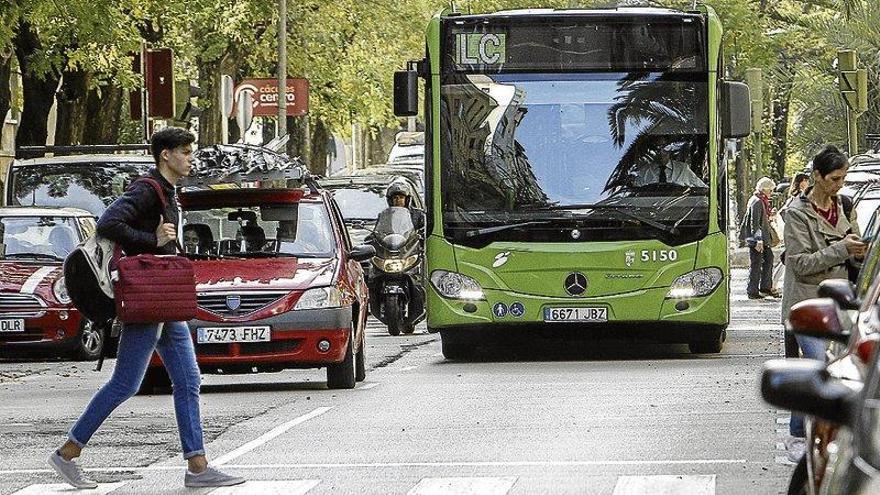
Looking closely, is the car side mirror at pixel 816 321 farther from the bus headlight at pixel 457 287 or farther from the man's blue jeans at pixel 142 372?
the bus headlight at pixel 457 287

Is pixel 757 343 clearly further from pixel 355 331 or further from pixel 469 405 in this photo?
pixel 469 405

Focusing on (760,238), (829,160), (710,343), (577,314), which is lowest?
(710,343)

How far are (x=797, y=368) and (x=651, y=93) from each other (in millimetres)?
15482

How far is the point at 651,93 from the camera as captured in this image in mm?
20328

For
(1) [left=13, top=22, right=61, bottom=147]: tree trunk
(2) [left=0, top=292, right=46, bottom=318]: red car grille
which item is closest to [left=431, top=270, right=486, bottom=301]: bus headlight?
(2) [left=0, top=292, right=46, bottom=318]: red car grille

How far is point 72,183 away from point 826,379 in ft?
76.4

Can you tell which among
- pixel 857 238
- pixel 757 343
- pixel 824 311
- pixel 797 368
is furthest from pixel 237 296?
pixel 797 368

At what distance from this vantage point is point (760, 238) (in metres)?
33.2

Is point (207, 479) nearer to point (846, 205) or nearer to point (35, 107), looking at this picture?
point (846, 205)

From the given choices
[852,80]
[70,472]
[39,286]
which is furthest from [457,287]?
[852,80]

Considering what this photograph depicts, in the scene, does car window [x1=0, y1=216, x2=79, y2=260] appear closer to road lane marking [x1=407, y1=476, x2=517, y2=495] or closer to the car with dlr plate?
the car with dlr plate

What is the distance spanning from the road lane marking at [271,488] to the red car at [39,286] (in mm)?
12426

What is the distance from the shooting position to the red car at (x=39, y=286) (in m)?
23.7

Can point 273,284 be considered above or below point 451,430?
above
